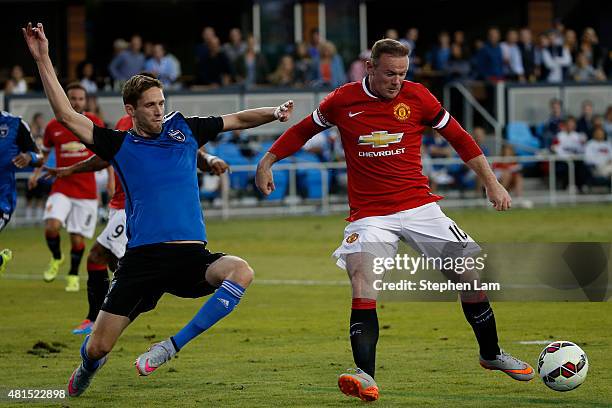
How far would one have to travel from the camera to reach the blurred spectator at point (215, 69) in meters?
28.4

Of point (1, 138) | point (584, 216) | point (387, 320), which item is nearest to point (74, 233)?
point (1, 138)

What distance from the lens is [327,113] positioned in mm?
8992

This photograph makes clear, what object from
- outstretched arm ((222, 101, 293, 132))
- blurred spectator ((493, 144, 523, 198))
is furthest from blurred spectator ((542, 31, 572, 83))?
outstretched arm ((222, 101, 293, 132))

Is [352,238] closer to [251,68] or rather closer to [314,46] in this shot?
[251,68]

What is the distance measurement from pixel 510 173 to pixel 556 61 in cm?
482

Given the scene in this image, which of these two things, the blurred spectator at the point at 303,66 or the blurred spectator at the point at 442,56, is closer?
the blurred spectator at the point at 303,66

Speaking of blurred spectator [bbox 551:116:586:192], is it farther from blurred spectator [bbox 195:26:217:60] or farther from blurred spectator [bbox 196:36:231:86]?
blurred spectator [bbox 195:26:217:60]

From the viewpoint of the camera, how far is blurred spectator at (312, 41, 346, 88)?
28.6 m

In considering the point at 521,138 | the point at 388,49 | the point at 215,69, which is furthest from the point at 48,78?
the point at 521,138

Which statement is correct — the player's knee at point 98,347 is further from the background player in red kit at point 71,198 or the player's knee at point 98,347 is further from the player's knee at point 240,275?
the background player in red kit at point 71,198

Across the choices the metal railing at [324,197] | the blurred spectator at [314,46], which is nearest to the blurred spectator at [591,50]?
the metal railing at [324,197]

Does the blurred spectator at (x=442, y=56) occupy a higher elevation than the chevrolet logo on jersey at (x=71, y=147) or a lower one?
higher

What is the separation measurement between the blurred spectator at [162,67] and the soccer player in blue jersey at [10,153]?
14406 millimetres

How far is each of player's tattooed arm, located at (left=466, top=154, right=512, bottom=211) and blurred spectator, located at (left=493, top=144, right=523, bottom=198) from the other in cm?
1775
